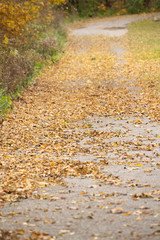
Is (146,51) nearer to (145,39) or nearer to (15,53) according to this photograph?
(145,39)

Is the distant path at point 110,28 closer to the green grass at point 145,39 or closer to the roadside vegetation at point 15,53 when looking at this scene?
the green grass at point 145,39

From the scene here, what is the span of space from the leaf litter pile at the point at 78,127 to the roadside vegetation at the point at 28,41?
1.83 feet

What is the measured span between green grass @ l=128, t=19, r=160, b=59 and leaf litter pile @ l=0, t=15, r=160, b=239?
91.9 inches

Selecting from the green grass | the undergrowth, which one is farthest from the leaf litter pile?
the green grass

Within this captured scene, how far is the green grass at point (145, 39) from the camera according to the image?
2266cm

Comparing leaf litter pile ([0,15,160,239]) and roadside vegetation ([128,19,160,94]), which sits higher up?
leaf litter pile ([0,15,160,239])

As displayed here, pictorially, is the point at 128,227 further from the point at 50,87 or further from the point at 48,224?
the point at 50,87

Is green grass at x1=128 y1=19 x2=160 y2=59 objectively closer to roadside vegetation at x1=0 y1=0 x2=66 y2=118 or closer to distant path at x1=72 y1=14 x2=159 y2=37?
distant path at x1=72 y1=14 x2=159 y2=37

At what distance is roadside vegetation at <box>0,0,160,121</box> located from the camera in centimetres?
1289

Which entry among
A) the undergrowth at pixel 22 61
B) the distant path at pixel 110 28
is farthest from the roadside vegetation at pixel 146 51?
the undergrowth at pixel 22 61

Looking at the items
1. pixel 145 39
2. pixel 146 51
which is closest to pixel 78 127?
pixel 146 51

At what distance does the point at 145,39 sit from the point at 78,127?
18.5 meters

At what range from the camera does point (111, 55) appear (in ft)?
75.9

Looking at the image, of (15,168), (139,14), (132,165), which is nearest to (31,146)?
(15,168)
